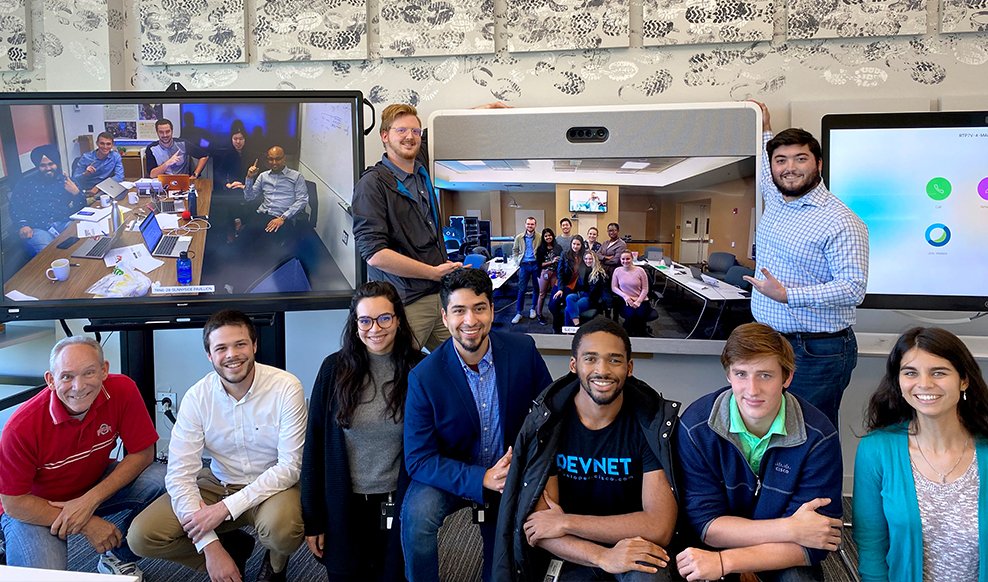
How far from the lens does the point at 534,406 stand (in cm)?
186

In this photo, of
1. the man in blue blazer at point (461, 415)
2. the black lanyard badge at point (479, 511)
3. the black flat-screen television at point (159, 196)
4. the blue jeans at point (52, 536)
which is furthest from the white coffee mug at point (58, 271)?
the black lanyard badge at point (479, 511)

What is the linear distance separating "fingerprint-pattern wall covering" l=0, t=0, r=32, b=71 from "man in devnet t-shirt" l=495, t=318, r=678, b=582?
11.5ft

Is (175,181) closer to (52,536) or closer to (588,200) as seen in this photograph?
(52,536)

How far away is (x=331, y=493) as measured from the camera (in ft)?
7.02

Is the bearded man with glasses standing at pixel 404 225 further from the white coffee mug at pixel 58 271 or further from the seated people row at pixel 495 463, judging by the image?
the white coffee mug at pixel 58 271

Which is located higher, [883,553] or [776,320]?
[776,320]

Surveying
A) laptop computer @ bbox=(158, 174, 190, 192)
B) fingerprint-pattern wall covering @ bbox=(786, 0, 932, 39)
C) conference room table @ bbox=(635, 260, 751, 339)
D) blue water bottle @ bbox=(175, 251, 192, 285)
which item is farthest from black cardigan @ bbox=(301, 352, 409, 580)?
fingerprint-pattern wall covering @ bbox=(786, 0, 932, 39)

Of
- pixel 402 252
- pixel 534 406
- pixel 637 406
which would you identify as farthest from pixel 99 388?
A: pixel 637 406

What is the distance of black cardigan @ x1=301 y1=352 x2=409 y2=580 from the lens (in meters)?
2.13

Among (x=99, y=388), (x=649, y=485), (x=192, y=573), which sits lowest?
(x=192, y=573)

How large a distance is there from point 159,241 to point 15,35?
1733 mm

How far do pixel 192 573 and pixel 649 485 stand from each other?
1787mm

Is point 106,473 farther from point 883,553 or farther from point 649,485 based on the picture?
point 883,553

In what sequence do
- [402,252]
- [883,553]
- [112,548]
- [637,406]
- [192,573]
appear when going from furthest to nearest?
[402,252], [192,573], [112,548], [637,406], [883,553]
